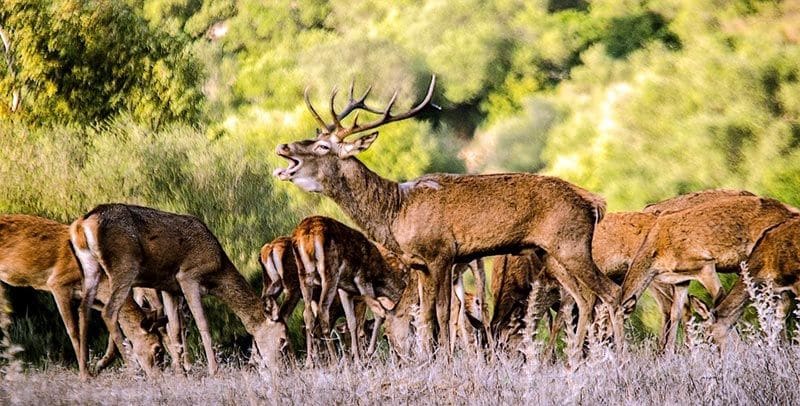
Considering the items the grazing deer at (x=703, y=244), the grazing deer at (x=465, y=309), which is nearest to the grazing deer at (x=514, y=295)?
Answer: the grazing deer at (x=465, y=309)

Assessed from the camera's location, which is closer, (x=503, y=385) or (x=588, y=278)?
(x=503, y=385)

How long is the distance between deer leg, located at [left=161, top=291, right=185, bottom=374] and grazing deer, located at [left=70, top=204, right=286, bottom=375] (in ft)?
0.24

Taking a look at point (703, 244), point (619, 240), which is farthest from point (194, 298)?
point (703, 244)

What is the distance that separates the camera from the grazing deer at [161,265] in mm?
12031

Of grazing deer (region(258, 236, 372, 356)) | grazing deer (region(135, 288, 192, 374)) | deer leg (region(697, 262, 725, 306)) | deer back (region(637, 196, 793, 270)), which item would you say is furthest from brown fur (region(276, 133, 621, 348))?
grazing deer (region(258, 236, 372, 356))

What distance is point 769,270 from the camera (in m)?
11.8

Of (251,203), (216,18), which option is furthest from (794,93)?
(216,18)

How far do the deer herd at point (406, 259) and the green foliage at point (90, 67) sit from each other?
7.57 meters

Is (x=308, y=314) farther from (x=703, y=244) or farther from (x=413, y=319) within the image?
(x=703, y=244)

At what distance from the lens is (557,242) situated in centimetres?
1161

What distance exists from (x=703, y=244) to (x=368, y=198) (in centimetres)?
293

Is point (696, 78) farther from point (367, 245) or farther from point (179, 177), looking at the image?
point (367, 245)

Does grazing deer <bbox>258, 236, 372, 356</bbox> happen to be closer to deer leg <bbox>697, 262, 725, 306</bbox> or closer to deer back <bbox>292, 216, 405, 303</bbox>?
deer back <bbox>292, 216, 405, 303</bbox>

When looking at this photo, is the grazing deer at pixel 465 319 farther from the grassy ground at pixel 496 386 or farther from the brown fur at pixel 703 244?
the grassy ground at pixel 496 386
